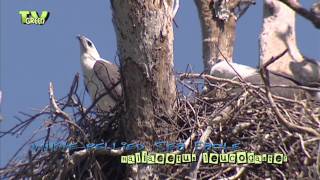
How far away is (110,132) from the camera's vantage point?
7.21m

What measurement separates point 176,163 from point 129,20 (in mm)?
1240

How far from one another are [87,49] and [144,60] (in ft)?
13.0

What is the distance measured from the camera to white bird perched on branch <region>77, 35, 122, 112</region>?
785 cm

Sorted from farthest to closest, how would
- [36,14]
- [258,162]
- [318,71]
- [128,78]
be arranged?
[318,71]
[36,14]
[128,78]
[258,162]

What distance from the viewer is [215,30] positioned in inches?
378

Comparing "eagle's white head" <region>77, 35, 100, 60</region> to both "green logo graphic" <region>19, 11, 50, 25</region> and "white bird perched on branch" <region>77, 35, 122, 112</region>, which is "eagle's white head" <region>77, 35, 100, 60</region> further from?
"green logo graphic" <region>19, 11, 50, 25</region>

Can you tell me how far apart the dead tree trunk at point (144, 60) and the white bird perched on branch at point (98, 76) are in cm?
41

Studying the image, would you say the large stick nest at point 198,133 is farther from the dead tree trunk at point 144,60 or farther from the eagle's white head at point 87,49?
the eagle's white head at point 87,49

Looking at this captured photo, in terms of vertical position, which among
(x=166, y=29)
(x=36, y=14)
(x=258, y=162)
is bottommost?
(x=258, y=162)

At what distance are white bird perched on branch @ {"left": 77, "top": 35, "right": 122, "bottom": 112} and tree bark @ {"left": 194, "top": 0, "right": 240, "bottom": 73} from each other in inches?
44.0

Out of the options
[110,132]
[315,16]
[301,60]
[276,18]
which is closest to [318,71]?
[301,60]

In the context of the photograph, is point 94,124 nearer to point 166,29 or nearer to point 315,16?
point 166,29

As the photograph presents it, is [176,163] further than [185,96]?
No

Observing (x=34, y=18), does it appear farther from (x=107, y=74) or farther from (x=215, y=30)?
(x=215, y=30)
